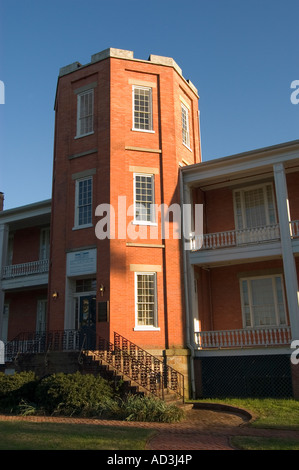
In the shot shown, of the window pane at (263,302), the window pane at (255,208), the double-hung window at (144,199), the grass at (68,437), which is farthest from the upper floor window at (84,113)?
the grass at (68,437)

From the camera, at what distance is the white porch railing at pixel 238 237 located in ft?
57.8

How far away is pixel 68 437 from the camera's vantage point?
904 cm

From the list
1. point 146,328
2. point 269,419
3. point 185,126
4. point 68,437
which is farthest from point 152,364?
point 185,126

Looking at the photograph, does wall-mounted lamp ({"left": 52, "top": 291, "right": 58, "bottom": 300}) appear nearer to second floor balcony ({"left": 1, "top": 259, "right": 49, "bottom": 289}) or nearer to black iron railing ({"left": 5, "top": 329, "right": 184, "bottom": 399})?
black iron railing ({"left": 5, "top": 329, "right": 184, "bottom": 399})

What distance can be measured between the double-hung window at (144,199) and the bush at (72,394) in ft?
Answer: 22.9

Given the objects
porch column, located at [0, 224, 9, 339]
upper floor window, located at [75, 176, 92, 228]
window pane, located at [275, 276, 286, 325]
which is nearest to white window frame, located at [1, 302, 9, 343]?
porch column, located at [0, 224, 9, 339]

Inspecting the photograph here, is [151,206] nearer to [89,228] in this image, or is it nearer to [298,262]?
[89,228]

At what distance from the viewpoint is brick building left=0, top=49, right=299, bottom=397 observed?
16.6 metres

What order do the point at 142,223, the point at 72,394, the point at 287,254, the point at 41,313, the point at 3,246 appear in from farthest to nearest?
the point at 3,246 → the point at 41,313 → the point at 142,223 → the point at 287,254 → the point at 72,394

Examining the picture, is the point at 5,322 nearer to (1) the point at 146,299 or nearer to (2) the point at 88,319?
(2) the point at 88,319

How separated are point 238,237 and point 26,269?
11.7 m

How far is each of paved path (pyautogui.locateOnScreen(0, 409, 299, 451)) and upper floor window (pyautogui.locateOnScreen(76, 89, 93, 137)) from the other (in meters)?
12.3
